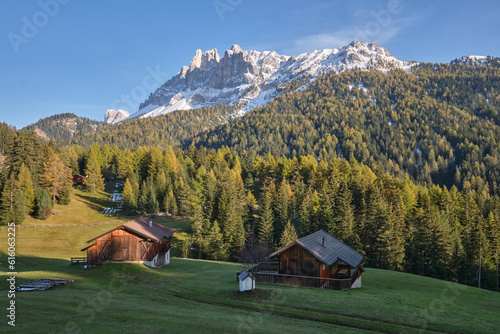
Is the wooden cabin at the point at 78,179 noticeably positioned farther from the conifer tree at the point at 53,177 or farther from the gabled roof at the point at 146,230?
the gabled roof at the point at 146,230

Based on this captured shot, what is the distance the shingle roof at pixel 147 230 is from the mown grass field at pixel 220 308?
6.80m

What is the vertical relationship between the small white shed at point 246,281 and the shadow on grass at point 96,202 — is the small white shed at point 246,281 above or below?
below

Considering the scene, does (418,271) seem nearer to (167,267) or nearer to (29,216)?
(167,267)

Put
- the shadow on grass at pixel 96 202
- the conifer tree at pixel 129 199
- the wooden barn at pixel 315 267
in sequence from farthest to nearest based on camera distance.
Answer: the shadow on grass at pixel 96 202
the conifer tree at pixel 129 199
the wooden barn at pixel 315 267

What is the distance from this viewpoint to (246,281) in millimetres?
27625

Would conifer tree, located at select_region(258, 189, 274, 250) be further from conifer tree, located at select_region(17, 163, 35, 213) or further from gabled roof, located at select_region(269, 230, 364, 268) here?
conifer tree, located at select_region(17, 163, 35, 213)

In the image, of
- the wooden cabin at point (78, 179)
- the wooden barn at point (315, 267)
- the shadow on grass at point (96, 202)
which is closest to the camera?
the wooden barn at point (315, 267)

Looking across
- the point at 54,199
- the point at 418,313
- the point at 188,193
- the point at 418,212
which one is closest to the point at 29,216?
the point at 54,199

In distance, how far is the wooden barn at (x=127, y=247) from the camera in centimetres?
4284

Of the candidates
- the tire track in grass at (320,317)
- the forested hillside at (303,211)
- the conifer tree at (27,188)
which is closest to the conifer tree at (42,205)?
the forested hillside at (303,211)

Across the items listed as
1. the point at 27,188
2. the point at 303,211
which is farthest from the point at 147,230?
the point at 27,188

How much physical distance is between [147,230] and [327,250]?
27.3m

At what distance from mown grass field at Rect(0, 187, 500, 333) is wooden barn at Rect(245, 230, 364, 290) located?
112 inches

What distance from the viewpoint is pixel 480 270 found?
5756 cm
